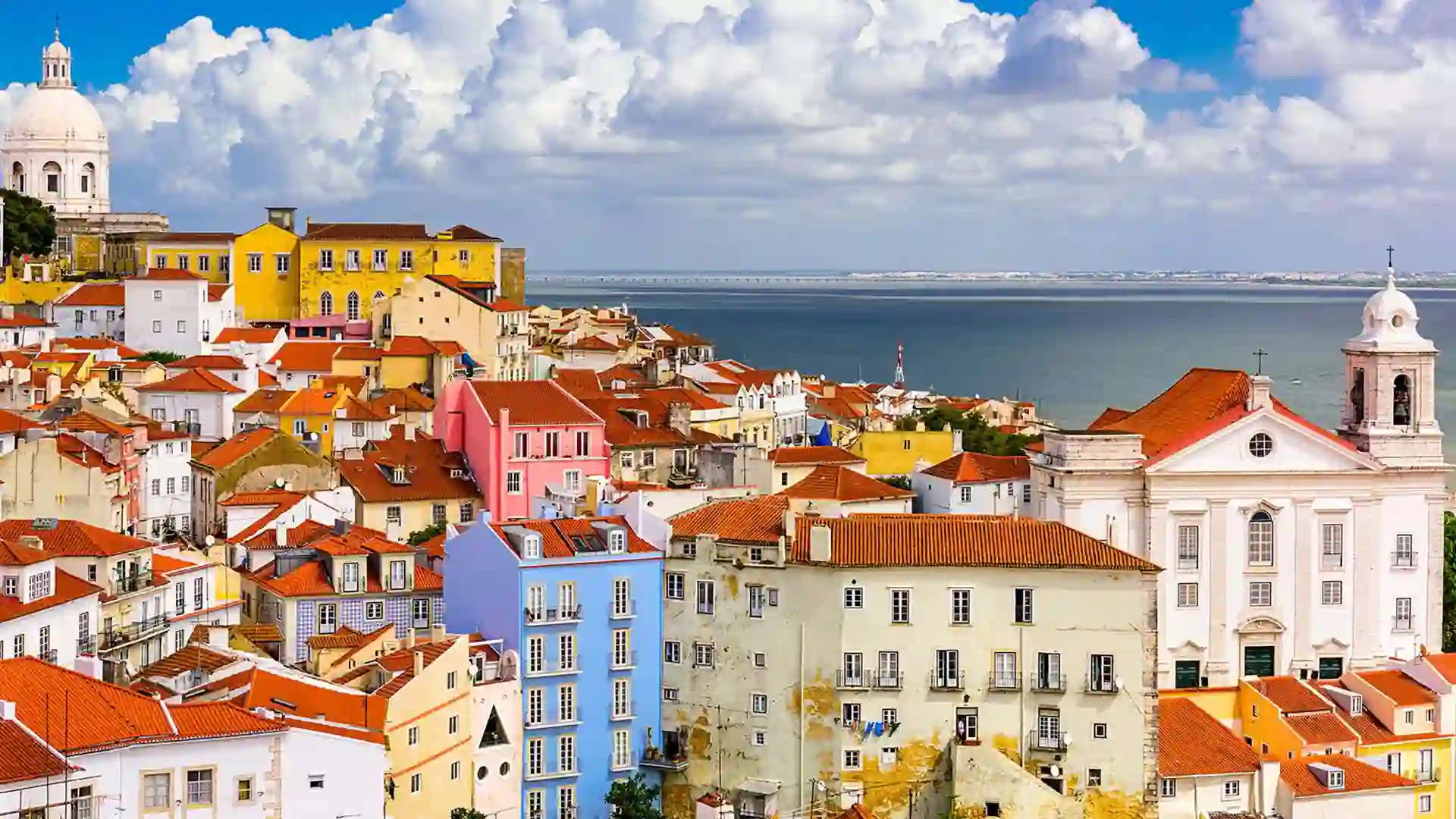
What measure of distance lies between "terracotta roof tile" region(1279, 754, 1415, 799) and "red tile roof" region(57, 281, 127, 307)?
42.1 m

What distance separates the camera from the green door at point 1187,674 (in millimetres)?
45125

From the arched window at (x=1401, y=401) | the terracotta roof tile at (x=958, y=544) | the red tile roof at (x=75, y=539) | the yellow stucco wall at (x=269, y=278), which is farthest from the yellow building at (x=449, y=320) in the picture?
the terracotta roof tile at (x=958, y=544)

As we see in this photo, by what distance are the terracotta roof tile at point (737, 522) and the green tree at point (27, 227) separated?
49.2 metres

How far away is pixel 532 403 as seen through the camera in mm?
53594

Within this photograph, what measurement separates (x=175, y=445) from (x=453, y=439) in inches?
249

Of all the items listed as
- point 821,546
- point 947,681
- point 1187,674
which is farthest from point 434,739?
point 1187,674

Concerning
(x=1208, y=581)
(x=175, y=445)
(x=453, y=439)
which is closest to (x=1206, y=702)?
(x=1208, y=581)

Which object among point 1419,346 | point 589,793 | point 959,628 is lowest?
point 589,793

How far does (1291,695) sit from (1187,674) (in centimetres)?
326

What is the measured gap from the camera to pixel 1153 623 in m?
38.5

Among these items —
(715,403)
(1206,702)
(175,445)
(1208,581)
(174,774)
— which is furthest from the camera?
(715,403)

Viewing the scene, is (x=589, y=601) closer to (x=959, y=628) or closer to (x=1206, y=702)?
(x=959, y=628)

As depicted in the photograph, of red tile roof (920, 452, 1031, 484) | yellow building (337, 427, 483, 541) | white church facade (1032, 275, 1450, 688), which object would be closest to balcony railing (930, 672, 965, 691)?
white church facade (1032, 275, 1450, 688)

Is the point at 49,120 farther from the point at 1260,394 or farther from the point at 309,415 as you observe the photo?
the point at 1260,394
